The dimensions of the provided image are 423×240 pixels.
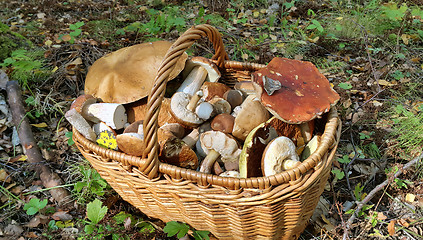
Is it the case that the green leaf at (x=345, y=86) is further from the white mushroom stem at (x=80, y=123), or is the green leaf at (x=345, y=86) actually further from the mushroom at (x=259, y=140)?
the white mushroom stem at (x=80, y=123)

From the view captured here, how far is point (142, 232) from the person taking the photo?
2.10 metres

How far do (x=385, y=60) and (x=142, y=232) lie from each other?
126 inches

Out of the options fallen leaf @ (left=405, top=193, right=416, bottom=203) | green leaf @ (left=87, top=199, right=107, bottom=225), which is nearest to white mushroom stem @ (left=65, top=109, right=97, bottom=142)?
green leaf @ (left=87, top=199, right=107, bottom=225)

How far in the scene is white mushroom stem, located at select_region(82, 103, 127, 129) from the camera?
2127mm

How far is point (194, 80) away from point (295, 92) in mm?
805

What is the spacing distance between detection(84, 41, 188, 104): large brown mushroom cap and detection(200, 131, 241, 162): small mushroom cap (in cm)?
62

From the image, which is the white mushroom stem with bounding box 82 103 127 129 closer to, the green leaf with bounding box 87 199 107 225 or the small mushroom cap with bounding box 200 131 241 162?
the green leaf with bounding box 87 199 107 225

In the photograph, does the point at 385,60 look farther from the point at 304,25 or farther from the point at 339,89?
the point at 304,25

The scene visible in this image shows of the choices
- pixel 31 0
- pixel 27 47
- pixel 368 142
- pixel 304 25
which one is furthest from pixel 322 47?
pixel 31 0

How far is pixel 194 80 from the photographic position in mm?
2395

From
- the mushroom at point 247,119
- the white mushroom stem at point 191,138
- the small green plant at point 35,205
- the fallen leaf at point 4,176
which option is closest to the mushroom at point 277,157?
the mushroom at point 247,119

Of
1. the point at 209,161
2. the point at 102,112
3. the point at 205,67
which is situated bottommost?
the point at 209,161

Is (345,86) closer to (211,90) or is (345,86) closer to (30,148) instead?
(211,90)

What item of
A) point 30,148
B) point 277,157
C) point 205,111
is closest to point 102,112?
point 205,111
